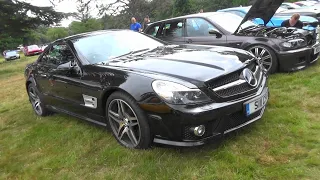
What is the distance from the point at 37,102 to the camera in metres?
5.93

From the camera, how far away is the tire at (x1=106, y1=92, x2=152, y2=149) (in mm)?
3354

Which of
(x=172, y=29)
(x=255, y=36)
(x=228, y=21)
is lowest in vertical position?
(x=255, y=36)

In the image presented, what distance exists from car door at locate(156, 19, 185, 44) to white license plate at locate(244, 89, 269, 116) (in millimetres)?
3965

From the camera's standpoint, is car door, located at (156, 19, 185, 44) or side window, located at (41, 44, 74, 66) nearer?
side window, located at (41, 44, 74, 66)

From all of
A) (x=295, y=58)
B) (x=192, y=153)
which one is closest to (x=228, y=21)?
(x=295, y=58)

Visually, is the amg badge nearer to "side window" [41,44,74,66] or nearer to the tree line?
"side window" [41,44,74,66]

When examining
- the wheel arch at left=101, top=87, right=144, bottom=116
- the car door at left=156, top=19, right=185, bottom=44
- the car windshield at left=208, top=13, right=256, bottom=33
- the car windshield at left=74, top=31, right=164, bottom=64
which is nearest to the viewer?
the wheel arch at left=101, top=87, right=144, bottom=116

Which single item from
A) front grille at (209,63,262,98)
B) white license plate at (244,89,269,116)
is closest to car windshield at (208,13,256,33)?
white license plate at (244,89,269,116)

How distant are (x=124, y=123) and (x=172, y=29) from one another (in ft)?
14.7

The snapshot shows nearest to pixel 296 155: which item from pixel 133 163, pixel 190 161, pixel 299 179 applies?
pixel 299 179

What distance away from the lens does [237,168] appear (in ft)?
9.80

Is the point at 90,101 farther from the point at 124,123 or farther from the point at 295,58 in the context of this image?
the point at 295,58

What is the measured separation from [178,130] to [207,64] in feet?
2.71

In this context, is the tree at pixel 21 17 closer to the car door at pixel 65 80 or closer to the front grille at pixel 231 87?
the car door at pixel 65 80
